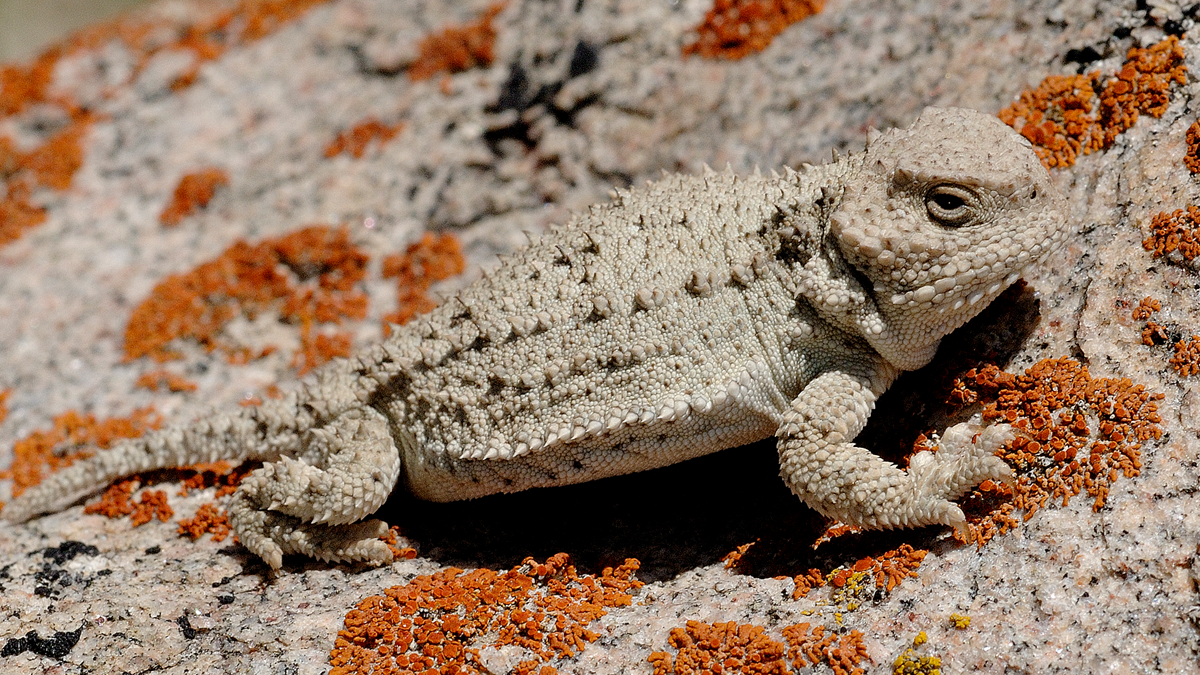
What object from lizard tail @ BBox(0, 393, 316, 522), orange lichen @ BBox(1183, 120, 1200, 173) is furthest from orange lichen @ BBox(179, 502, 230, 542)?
orange lichen @ BBox(1183, 120, 1200, 173)

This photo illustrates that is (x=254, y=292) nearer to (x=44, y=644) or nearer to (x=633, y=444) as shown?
(x=44, y=644)

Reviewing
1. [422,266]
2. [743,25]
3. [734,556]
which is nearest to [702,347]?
[734,556]

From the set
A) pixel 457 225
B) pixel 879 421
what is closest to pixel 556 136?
pixel 457 225

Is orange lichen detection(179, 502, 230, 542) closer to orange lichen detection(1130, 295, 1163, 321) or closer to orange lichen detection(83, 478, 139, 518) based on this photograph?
orange lichen detection(83, 478, 139, 518)

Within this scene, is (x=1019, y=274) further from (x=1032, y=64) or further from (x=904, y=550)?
(x=1032, y=64)

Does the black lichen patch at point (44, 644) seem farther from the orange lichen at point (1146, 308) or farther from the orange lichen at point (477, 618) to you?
the orange lichen at point (1146, 308)

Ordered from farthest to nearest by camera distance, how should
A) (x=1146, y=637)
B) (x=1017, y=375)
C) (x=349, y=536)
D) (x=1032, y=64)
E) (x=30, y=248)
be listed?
(x=30, y=248) < (x=1032, y=64) < (x=349, y=536) < (x=1017, y=375) < (x=1146, y=637)
